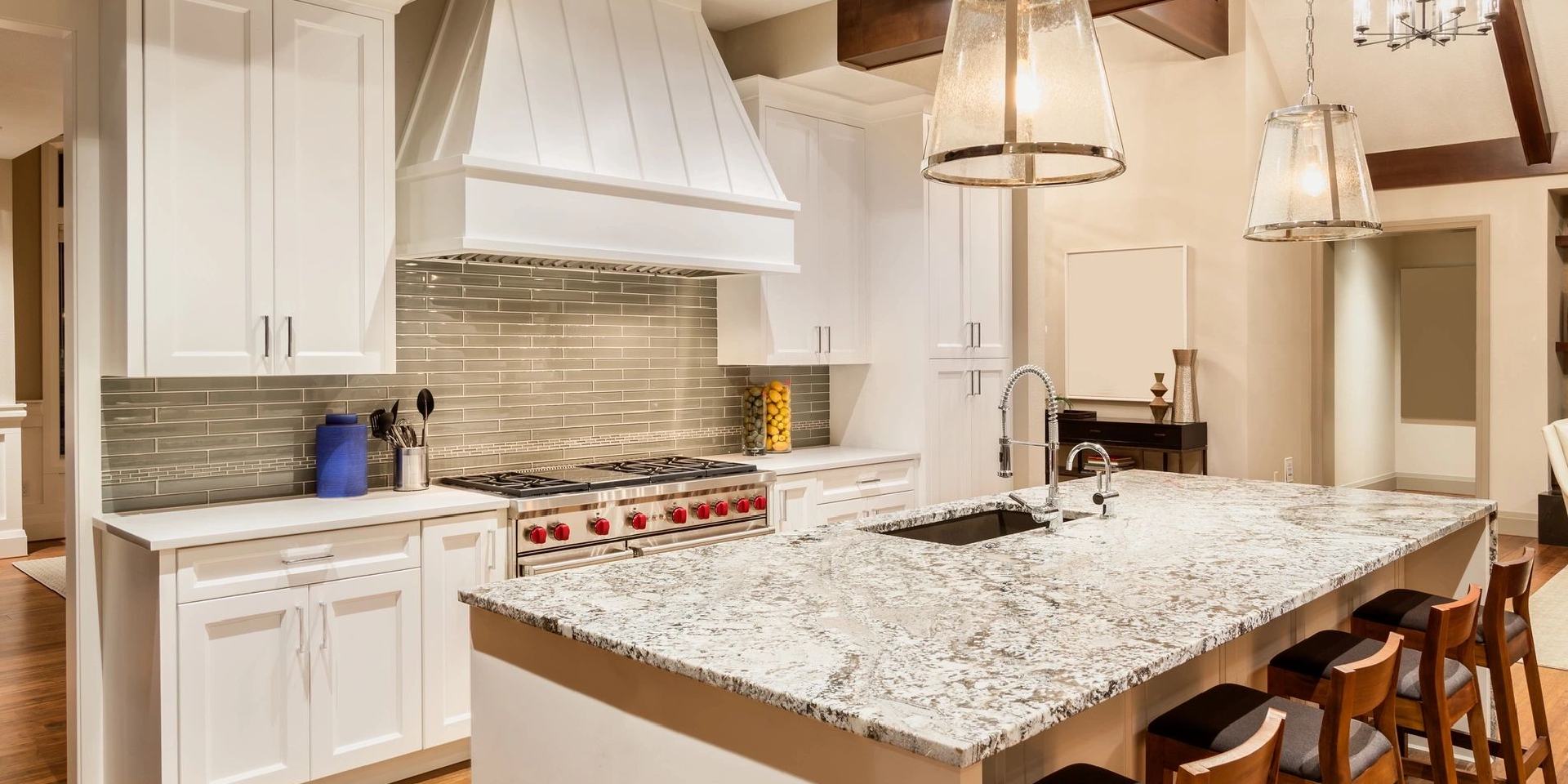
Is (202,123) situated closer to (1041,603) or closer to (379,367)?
(379,367)

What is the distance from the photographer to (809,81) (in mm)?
4785

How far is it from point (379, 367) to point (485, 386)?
1.97 ft

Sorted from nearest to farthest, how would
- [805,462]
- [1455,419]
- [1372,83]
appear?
[805,462] < [1372,83] < [1455,419]

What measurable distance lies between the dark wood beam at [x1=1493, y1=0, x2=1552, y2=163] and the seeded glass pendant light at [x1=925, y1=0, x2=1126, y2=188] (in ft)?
16.8

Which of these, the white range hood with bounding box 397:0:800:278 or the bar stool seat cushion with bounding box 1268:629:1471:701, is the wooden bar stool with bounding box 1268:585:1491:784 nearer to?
the bar stool seat cushion with bounding box 1268:629:1471:701

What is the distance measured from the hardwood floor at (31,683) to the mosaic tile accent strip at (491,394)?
104cm

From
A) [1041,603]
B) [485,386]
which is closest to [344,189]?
[485,386]

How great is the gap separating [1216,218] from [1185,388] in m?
1.08

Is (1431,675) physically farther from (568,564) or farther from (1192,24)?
(1192,24)

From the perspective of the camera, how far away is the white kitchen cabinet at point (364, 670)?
10.2ft

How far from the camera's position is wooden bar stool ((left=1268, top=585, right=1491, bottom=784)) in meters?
2.35

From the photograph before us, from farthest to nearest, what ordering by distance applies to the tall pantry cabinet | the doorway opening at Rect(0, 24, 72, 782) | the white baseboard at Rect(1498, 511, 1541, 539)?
the white baseboard at Rect(1498, 511, 1541, 539)
the doorway opening at Rect(0, 24, 72, 782)
the tall pantry cabinet

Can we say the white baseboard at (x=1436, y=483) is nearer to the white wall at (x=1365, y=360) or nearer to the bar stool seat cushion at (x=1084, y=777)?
the white wall at (x=1365, y=360)

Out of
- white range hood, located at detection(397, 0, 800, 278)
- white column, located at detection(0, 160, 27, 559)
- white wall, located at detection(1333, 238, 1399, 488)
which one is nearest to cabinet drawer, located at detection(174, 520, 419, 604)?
white range hood, located at detection(397, 0, 800, 278)
